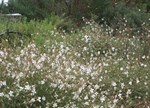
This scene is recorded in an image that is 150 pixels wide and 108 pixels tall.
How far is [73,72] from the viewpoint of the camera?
5070mm

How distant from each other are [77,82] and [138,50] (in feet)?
11.2

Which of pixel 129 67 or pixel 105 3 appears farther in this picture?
pixel 105 3

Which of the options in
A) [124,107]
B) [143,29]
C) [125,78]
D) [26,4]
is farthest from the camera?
[26,4]

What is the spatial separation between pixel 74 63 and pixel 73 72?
0.51 m

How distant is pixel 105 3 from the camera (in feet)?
39.3

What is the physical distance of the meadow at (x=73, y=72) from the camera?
425cm

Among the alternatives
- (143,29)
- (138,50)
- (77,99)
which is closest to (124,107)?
(77,99)

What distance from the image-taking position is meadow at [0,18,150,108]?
13.9 ft

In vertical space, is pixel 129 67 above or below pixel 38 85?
below

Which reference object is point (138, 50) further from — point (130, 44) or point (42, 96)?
point (42, 96)

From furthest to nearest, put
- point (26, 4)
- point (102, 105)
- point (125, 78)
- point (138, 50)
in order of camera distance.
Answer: point (26, 4)
point (138, 50)
point (125, 78)
point (102, 105)

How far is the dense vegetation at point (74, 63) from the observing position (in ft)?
Answer: 14.1

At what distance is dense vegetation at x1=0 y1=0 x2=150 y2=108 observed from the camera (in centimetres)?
429

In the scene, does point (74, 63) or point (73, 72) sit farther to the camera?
point (74, 63)
